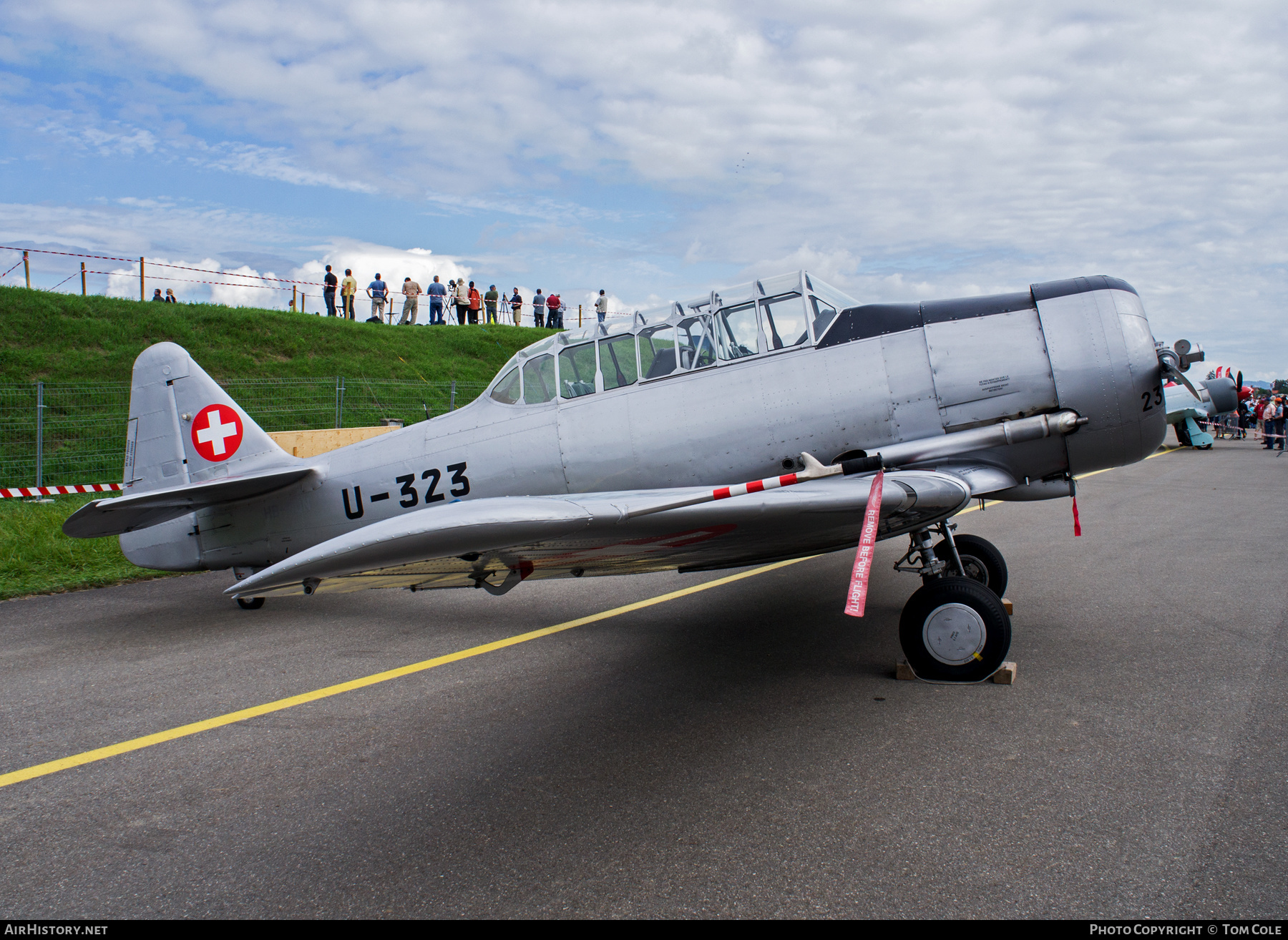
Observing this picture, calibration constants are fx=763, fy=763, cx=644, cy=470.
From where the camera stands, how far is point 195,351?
64.8 feet

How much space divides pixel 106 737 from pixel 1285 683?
20.1ft

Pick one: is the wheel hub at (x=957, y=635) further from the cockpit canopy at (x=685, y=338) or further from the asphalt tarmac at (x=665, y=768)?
the cockpit canopy at (x=685, y=338)

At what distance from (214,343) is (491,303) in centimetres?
1360

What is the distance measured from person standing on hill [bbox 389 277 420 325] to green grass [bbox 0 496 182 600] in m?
18.8

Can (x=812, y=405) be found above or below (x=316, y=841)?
above

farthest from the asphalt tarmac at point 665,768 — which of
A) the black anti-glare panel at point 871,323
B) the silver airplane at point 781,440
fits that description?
the black anti-glare panel at point 871,323

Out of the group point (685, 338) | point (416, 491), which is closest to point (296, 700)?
point (416, 491)

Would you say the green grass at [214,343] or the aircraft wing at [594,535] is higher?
the green grass at [214,343]

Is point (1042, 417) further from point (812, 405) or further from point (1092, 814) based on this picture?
point (1092, 814)

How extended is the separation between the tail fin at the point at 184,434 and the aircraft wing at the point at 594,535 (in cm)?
312

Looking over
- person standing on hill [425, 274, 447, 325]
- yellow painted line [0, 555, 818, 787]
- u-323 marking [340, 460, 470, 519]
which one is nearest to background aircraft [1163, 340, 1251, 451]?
yellow painted line [0, 555, 818, 787]

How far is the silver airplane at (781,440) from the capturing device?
393cm

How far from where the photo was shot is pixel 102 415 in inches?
584
